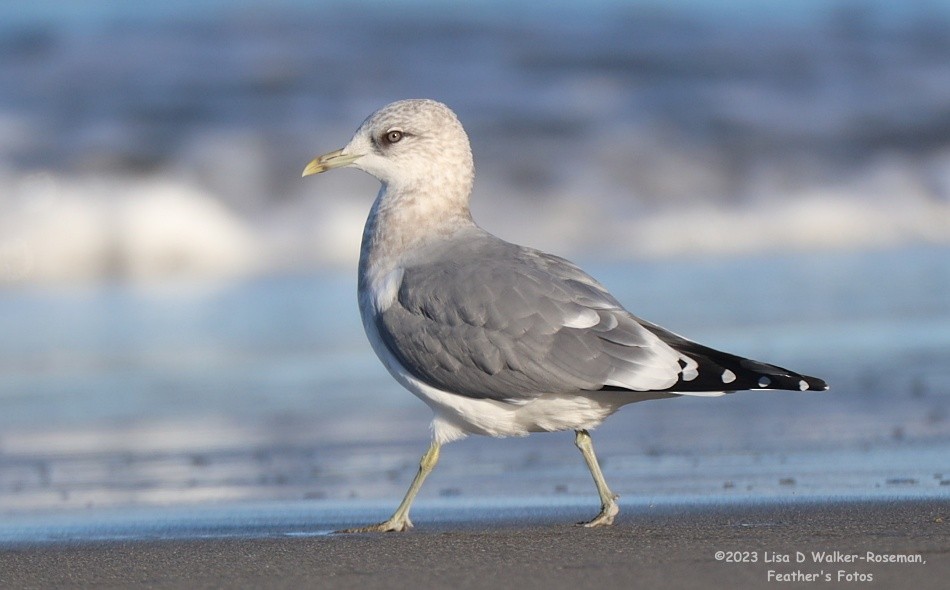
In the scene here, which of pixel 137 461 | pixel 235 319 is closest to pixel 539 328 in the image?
pixel 137 461

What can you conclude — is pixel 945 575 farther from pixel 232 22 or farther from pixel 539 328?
pixel 232 22

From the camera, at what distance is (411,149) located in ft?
17.3

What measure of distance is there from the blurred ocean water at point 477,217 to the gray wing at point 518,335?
63cm

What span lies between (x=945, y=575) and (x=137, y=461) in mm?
3305

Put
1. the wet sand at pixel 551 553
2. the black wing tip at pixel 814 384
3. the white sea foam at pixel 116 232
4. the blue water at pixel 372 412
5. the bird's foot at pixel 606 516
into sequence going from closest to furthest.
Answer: the wet sand at pixel 551 553 → the black wing tip at pixel 814 384 → the bird's foot at pixel 606 516 → the blue water at pixel 372 412 → the white sea foam at pixel 116 232

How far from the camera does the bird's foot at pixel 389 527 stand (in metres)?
4.35

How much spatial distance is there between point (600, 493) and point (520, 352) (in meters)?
0.46

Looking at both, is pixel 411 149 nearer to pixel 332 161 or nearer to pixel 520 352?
pixel 332 161

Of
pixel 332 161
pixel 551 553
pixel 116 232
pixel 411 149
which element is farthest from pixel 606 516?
pixel 116 232

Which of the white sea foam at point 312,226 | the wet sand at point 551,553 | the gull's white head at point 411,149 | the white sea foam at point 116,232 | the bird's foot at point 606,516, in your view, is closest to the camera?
the wet sand at point 551,553

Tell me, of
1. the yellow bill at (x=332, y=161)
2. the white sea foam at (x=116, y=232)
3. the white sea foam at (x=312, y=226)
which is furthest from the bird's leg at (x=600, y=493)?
the white sea foam at (x=116, y=232)

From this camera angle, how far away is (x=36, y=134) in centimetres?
1515

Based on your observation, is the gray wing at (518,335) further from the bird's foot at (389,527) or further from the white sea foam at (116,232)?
the white sea foam at (116,232)

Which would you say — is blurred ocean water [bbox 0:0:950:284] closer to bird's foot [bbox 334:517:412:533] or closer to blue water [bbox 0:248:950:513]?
blue water [bbox 0:248:950:513]
